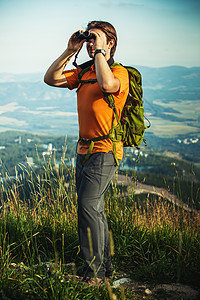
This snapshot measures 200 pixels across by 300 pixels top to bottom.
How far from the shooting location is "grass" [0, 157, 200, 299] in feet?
6.06

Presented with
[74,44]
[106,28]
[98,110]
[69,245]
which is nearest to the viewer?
[98,110]

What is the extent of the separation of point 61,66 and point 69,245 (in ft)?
5.03

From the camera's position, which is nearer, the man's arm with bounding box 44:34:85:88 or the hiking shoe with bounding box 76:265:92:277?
the hiking shoe with bounding box 76:265:92:277

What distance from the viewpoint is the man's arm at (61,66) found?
2258 millimetres

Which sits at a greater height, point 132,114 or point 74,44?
point 74,44

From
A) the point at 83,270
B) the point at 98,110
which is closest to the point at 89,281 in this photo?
the point at 83,270

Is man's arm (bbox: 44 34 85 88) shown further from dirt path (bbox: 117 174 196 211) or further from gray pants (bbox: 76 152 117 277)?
dirt path (bbox: 117 174 196 211)

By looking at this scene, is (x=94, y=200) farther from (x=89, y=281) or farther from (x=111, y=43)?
A: (x=111, y=43)

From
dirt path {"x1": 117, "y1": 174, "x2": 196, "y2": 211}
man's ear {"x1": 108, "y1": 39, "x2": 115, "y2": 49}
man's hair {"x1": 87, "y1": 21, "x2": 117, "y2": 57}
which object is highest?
man's hair {"x1": 87, "y1": 21, "x2": 117, "y2": 57}

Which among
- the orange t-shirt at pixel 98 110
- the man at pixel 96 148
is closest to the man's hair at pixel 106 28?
the man at pixel 96 148

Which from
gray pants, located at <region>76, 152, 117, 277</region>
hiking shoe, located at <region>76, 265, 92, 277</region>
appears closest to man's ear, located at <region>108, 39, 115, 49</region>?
gray pants, located at <region>76, 152, 117, 277</region>

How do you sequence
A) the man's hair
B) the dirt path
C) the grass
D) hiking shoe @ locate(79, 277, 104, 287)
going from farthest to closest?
the dirt path, the man's hair, hiking shoe @ locate(79, 277, 104, 287), the grass

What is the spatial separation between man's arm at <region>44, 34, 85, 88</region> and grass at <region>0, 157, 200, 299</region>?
2.90 feet

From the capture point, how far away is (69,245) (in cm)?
260
